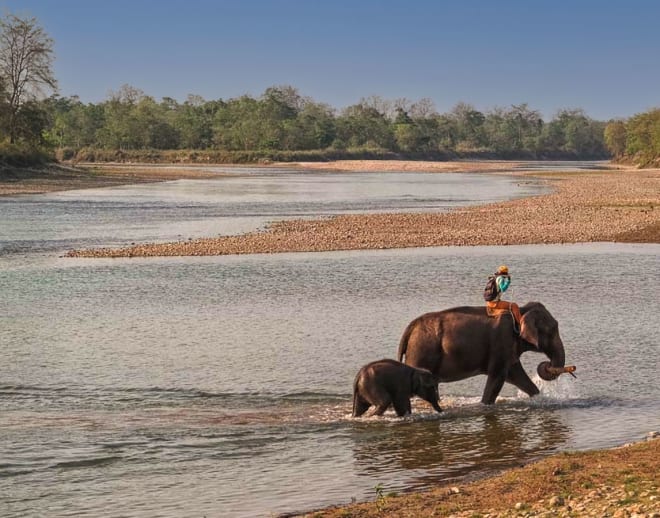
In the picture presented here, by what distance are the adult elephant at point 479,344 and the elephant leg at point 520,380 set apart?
0.05m

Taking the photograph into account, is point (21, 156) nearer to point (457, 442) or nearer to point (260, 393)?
point (260, 393)

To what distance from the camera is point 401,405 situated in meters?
14.6

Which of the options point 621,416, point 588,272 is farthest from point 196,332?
point 588,272

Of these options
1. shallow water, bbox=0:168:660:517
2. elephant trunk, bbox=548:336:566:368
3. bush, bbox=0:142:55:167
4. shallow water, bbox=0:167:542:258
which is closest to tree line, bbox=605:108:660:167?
shallow water, bbox=0:167:542:258

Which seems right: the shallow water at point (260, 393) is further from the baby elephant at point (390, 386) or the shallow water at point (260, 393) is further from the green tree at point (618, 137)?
the green tree at point (618, 137)

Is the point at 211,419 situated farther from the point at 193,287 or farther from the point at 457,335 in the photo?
the point at 193,287

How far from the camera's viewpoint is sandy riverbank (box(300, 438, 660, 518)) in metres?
9.49

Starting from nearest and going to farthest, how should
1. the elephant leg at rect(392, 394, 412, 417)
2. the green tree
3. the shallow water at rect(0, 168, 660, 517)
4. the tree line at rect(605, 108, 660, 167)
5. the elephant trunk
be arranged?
the shallow water at rect(0, 168, 660, 517) → the elephant leg at rect(392, 394, 412, 417) → the elephant trunk → the tree line at rect(605, 108, 660, 167) → the green tree

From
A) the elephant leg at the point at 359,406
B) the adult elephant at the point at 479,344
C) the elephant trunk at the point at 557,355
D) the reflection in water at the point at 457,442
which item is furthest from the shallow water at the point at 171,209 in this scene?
the reflection in water at the point at 457,442

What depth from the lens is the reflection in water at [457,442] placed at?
12328 mm

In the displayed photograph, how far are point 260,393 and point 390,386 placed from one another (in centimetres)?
286

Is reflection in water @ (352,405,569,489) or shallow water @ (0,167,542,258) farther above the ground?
shallow water @ (0,167,542,258)

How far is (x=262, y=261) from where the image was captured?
34.7 metres

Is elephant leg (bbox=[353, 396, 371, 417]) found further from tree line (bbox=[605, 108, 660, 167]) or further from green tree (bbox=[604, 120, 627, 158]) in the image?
green tree (bbox=[604, 120, 627, 158])
